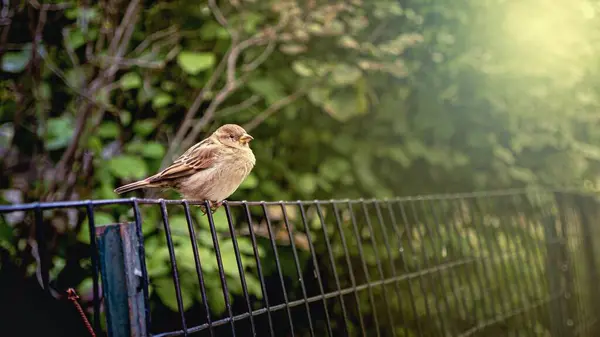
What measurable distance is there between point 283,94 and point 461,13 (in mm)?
1230

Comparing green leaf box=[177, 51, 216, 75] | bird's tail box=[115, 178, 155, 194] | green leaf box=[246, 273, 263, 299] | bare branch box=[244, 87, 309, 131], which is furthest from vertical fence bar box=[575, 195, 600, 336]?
bird's tail box=[115, 178, 155, 194]

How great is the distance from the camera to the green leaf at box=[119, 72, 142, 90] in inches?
98.7

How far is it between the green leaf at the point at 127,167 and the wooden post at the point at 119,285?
117 cm

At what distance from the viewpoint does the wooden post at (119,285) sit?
3.68ft

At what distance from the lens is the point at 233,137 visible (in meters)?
1.53

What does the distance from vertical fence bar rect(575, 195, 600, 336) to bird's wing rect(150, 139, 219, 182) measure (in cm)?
289

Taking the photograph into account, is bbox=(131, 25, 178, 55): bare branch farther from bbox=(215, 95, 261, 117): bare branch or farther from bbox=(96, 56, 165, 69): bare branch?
bbox=(215, 95, 261, 117): bare branch

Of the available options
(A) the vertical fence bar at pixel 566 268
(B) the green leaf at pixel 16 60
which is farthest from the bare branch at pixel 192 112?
(A) the vertical fence bar at pixel 566 268

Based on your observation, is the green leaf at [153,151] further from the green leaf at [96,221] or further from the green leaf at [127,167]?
the green leaf at [96,221]

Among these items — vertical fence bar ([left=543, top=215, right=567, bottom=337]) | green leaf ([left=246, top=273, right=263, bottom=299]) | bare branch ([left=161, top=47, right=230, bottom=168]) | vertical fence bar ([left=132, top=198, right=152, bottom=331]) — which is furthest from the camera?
vertical fence bar ([left=543, top=215, right=567, bottom=337])

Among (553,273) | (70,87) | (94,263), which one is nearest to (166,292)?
(70,87)

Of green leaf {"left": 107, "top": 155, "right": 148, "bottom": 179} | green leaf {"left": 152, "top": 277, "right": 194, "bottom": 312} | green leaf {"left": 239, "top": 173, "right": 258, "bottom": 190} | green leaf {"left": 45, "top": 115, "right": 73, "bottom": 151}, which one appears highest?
green leaf {"left": 45, "top": 115, "right": 73, "bottom": 151}

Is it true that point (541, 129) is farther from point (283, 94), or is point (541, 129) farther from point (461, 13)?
point (283, 94)

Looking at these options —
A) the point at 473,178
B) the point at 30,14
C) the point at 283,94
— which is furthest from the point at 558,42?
the point at 30,14
